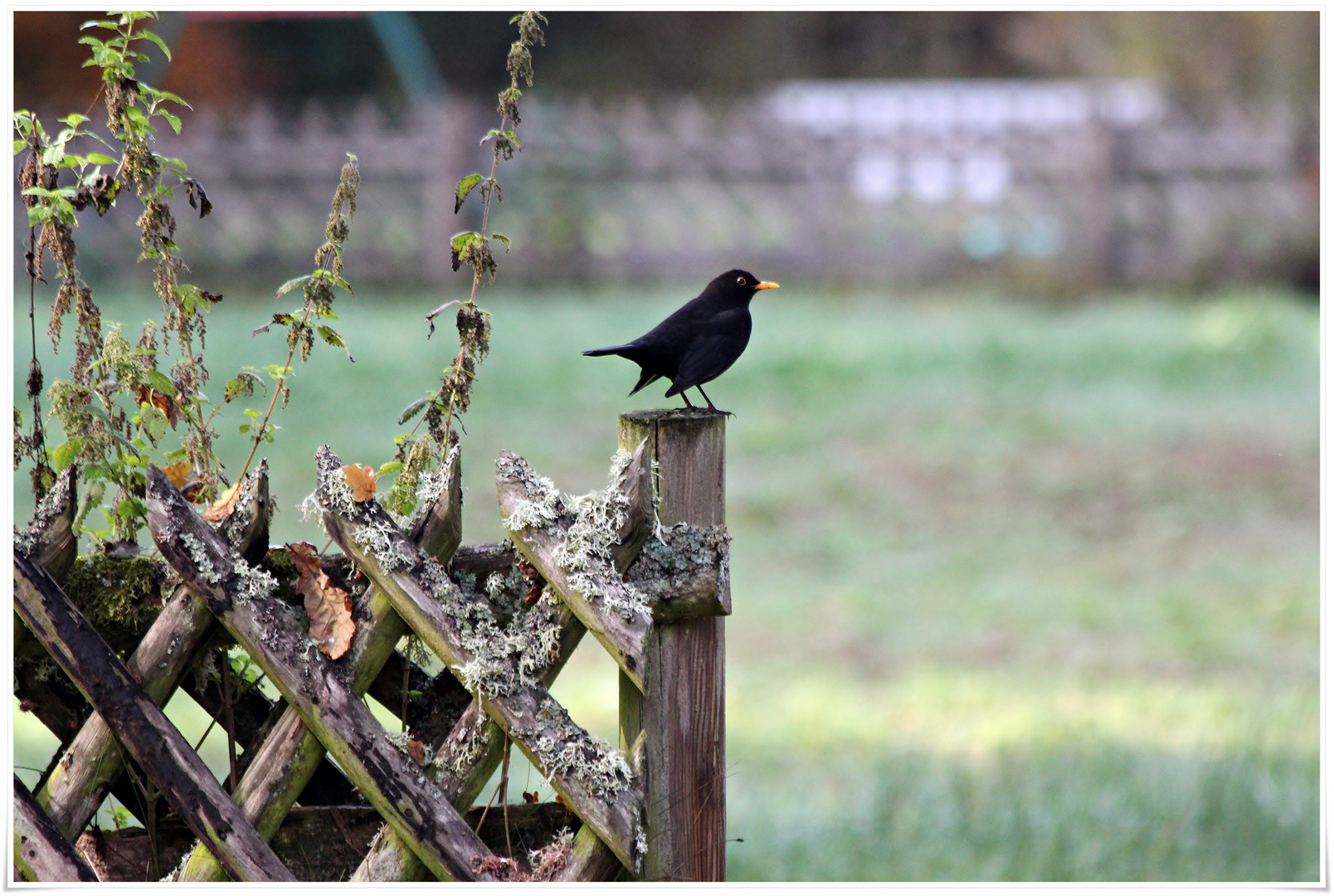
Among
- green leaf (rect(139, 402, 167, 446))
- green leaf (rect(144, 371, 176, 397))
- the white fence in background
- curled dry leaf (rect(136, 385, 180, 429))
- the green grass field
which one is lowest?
the green grass field

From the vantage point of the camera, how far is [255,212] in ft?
35.2

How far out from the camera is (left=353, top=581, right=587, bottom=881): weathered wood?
1.51m

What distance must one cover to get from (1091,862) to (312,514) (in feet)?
8.92

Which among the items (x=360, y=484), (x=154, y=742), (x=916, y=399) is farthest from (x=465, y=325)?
(x=916, y=399)

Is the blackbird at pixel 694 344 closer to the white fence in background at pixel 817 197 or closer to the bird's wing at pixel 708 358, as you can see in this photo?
the bird's wing at pixel 708 358

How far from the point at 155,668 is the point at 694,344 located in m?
0.88

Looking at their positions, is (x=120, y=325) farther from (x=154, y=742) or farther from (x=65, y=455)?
(x=154, y=742)

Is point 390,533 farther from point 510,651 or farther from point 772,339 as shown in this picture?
point 772,339

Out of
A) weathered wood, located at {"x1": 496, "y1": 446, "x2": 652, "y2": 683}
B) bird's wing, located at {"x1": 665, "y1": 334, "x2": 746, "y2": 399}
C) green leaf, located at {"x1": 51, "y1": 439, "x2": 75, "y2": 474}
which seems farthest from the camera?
bird's wing, located at {"x1": 665, "y1": 334, "x2": 746, "y2": 399}

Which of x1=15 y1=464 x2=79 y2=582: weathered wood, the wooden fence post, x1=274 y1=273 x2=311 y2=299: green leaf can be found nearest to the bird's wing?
the wooden fence post

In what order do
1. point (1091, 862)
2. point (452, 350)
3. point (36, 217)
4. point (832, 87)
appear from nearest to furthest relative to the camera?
point (36, 217)
point (1091, 862)
point (452, 350)
point (832, 87)

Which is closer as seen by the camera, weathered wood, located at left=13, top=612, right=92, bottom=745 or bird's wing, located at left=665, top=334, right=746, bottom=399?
weathered wood, located at left=13, top=612, right=92, bottom=745

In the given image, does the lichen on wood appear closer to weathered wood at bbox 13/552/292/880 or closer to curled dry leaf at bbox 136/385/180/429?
weathered wood at bbox 13/552/292/880

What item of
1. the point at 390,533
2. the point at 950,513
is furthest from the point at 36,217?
the point at 950,513
